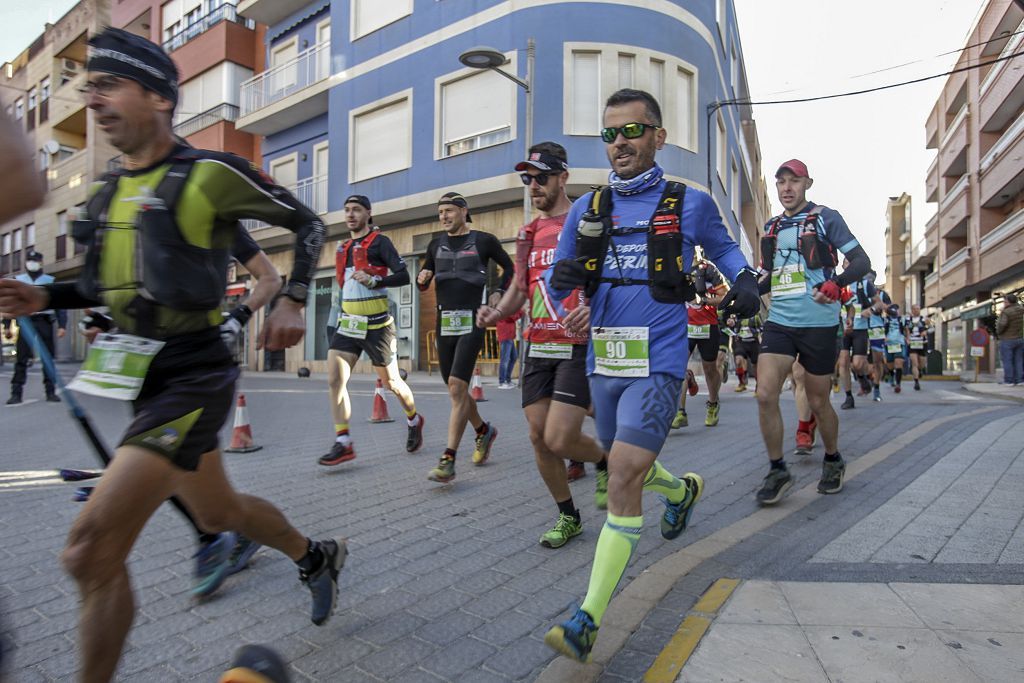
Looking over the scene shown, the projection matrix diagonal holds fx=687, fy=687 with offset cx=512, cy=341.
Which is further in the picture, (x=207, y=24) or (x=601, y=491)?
(x=207, y=24)

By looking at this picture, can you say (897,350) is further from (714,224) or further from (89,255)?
(89,255)

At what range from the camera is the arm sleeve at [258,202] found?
2258 millimetres

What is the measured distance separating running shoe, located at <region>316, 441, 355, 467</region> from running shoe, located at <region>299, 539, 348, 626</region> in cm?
291

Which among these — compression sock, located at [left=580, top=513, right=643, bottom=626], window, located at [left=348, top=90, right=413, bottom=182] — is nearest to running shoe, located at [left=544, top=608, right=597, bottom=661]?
compression sock, located at [left=580, top=513, right=643, bottom=626]

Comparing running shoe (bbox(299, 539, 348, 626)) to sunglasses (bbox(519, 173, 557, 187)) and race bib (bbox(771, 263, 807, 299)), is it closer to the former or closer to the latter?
sunglasses (bbox(519, 173, 557, 187))

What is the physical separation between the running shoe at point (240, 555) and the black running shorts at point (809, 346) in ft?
11.7

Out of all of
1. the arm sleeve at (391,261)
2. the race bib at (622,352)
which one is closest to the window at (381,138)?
the arm sleeve at (391,261)

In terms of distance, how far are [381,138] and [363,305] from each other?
1728 cm

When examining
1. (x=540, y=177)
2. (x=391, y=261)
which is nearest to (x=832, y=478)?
(x=540, y=177)

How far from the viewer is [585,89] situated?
18297 millimetres

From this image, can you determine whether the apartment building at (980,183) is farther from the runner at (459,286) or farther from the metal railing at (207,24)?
the metal railing at (207,24)

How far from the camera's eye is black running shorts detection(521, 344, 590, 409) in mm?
3598

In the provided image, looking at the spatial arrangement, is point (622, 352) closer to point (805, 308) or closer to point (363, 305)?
point (805, 308)

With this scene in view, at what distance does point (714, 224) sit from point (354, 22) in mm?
22660
